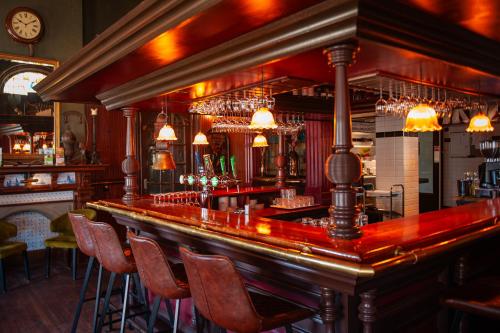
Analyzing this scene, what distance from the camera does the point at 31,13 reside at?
21.0 ft

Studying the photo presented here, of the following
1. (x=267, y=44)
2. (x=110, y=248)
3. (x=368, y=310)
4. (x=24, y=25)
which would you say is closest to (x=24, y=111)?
(x=24, y=25)

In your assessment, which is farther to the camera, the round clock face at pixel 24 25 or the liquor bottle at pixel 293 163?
the liquor bottle at pixel 293 163

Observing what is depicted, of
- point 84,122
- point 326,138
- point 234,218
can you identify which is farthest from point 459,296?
point 84,122

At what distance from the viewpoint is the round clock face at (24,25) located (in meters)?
6.20

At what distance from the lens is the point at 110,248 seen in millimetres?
2904

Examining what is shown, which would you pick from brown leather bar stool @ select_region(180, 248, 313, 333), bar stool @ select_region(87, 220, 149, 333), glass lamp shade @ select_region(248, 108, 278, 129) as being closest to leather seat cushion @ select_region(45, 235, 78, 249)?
bar stool @ select_region(87, 220, 149, 333)

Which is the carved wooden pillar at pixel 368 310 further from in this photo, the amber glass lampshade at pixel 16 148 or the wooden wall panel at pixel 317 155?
the amber glass lampshade at pixel 16 148

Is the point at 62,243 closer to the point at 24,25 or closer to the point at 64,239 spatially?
the point at 64,239

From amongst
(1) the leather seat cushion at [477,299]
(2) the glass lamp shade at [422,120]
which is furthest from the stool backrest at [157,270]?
(2) the glass lamp shade at [422,120]

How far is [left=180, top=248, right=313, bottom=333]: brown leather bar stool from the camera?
1.80m

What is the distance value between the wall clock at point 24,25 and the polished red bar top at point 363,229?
4.31 meters

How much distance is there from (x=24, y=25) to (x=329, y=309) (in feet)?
20.9

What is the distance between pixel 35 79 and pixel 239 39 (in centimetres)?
519

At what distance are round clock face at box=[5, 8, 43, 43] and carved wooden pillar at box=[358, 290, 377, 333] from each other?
6.40 meters
